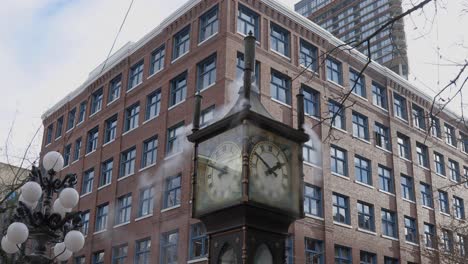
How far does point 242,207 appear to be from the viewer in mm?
4133

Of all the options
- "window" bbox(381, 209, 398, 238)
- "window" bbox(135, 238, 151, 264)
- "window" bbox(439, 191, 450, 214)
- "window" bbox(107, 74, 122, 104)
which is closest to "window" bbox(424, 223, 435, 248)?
"window" bbox(439, 191, 450, 214)

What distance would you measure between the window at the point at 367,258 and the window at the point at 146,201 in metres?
11.2

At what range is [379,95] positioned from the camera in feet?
117

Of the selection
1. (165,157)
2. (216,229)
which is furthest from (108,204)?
(216,229)

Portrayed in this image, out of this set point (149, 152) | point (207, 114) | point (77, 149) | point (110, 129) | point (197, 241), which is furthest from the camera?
point (77, 149)

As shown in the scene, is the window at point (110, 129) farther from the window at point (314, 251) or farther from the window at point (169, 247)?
the window at point (314, 251)

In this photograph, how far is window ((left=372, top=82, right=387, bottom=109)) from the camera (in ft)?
116

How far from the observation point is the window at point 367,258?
99.0 feet

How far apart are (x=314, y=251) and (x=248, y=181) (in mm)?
24163

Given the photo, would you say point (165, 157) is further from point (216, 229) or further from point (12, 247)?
point (216, 229)

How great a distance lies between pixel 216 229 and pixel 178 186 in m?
23.7

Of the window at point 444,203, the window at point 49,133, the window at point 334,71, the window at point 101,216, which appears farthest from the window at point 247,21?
the window at point 49,133

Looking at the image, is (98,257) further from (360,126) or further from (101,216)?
(360,126)

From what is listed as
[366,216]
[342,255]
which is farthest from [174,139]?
[366,216]
